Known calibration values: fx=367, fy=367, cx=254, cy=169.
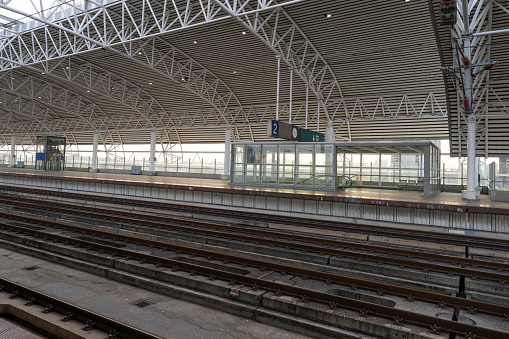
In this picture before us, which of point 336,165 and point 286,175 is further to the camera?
point 286,175

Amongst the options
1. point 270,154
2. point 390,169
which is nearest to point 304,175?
point 270,154

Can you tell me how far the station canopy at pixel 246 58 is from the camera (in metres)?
21.5

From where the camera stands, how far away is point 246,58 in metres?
28.4

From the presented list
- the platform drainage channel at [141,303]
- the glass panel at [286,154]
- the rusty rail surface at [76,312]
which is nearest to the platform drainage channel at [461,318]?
the rusty rail surface at [76,312]

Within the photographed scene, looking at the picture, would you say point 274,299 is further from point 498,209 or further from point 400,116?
point 400,116

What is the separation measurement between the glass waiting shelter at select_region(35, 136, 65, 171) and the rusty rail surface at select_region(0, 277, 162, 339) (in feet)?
126

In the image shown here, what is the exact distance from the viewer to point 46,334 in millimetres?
5746

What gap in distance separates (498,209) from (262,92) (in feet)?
76.8

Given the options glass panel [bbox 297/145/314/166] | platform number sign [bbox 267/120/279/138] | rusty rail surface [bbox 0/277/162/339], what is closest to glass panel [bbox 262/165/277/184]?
glass panel [bbox 297/145/314/166]

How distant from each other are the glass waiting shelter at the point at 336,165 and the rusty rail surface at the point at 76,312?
1550cm

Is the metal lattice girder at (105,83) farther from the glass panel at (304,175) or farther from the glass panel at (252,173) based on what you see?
the glass panel at (304,175)

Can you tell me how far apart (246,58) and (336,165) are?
1276cm

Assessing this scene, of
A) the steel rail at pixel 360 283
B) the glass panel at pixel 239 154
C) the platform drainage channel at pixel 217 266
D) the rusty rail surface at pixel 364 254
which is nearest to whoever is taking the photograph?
the steel rail at pixel 360 283

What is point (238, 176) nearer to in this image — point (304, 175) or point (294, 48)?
point (304, 175)
